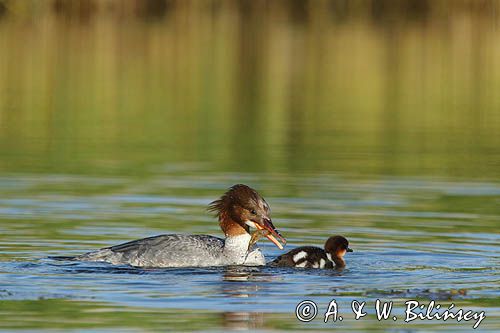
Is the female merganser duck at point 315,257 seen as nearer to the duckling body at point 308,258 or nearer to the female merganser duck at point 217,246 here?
the duckling body at point 308,258

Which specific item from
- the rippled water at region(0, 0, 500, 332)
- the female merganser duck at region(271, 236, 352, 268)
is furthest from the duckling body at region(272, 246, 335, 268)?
the rippled water at region(0, 0, 500, 332)

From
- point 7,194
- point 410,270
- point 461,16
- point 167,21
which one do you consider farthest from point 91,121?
point 461,16

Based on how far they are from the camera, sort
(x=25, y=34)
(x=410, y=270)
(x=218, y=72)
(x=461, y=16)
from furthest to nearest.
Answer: (x=461, y=16) < (x=25, y=34) < (x=218, y=72) < (x=410, y=270)

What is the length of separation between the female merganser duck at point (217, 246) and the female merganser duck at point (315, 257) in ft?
0.63

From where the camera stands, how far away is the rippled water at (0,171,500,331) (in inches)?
394

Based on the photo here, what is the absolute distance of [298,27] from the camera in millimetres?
48344

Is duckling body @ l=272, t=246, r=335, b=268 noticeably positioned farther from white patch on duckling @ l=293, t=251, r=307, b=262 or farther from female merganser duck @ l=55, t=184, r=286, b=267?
female merganser duck @ l=55, t=184, r=286, b=267

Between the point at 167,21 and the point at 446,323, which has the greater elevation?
the point at 167,21

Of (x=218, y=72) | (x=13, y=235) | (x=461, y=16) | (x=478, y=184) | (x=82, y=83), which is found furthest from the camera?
(x=461, y=16)

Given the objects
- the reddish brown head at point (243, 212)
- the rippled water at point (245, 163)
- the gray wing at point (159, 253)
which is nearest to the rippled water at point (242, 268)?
the rippled water at point (245, 163)

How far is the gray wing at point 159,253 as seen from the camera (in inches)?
477

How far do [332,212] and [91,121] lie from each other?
32.4ft

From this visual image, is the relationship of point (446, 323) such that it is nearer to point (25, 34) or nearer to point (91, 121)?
point (91, 121)

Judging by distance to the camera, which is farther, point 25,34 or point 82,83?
point 25,34
